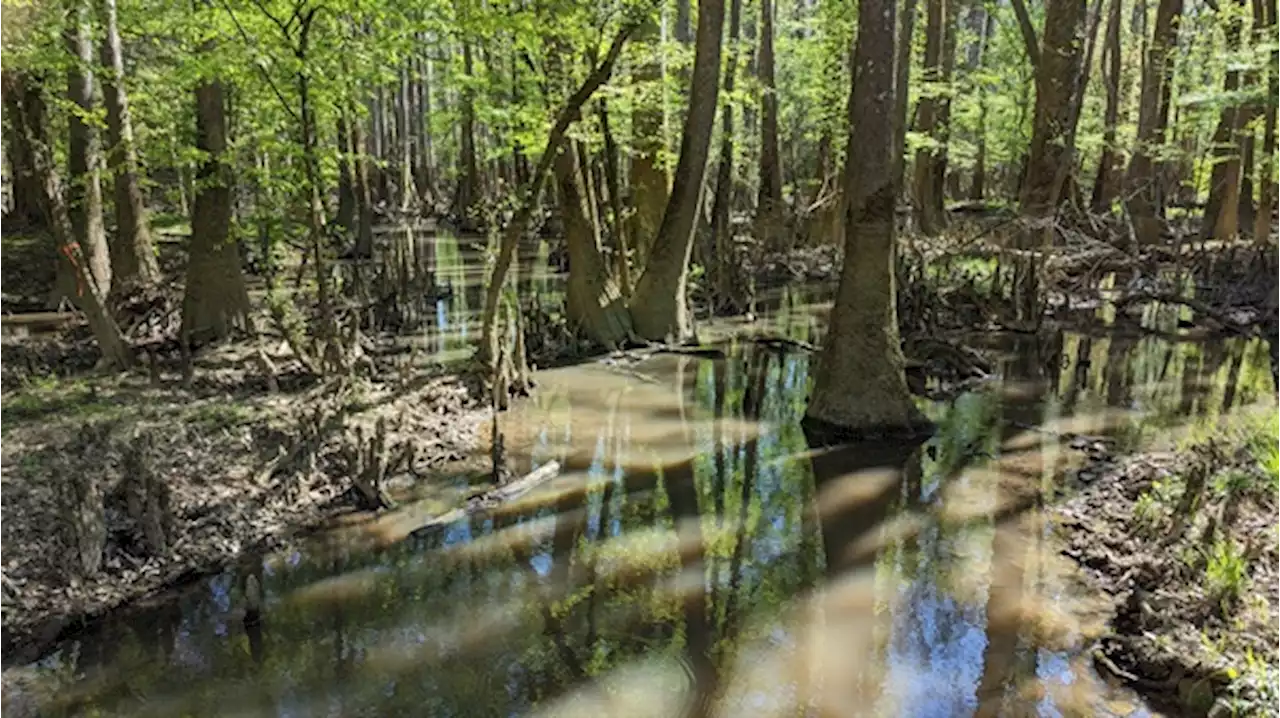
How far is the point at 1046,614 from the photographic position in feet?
16.4

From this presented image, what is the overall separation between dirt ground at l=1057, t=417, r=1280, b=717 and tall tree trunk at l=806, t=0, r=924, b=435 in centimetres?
171

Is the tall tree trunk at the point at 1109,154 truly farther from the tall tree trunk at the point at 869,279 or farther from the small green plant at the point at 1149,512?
the small green plant at the point at 1149,512

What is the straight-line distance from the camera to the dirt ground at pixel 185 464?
502cm

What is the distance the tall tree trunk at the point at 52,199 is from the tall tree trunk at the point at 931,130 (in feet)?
46.3

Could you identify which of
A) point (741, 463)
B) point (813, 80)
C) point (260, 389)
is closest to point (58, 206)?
point (260, 389)

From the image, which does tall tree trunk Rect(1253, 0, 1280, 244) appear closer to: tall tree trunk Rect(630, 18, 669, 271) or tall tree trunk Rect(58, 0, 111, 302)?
tall tree trunk Rect(630, 18, 669, 271)

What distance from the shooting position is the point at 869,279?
7.75 meters

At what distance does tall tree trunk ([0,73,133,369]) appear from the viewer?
297 inches

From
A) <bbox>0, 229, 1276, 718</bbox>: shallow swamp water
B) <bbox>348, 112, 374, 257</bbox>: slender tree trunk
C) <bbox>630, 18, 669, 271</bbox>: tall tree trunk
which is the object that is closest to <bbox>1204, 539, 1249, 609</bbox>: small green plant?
<bbox>0, 229, 1276, 718</bbox>: shallow swamp water

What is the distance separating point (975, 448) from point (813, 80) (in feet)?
48.9

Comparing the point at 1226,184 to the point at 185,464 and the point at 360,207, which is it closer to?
the point at 360,207

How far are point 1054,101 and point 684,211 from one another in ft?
19.4

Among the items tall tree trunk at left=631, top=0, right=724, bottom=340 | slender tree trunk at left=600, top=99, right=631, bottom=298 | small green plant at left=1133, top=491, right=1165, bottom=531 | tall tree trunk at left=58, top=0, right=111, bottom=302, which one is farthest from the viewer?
slender tree trunk at left=600, top=99, right=631, bottom=298

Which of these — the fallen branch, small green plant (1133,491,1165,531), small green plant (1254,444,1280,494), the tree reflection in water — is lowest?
the tree reflection in water
